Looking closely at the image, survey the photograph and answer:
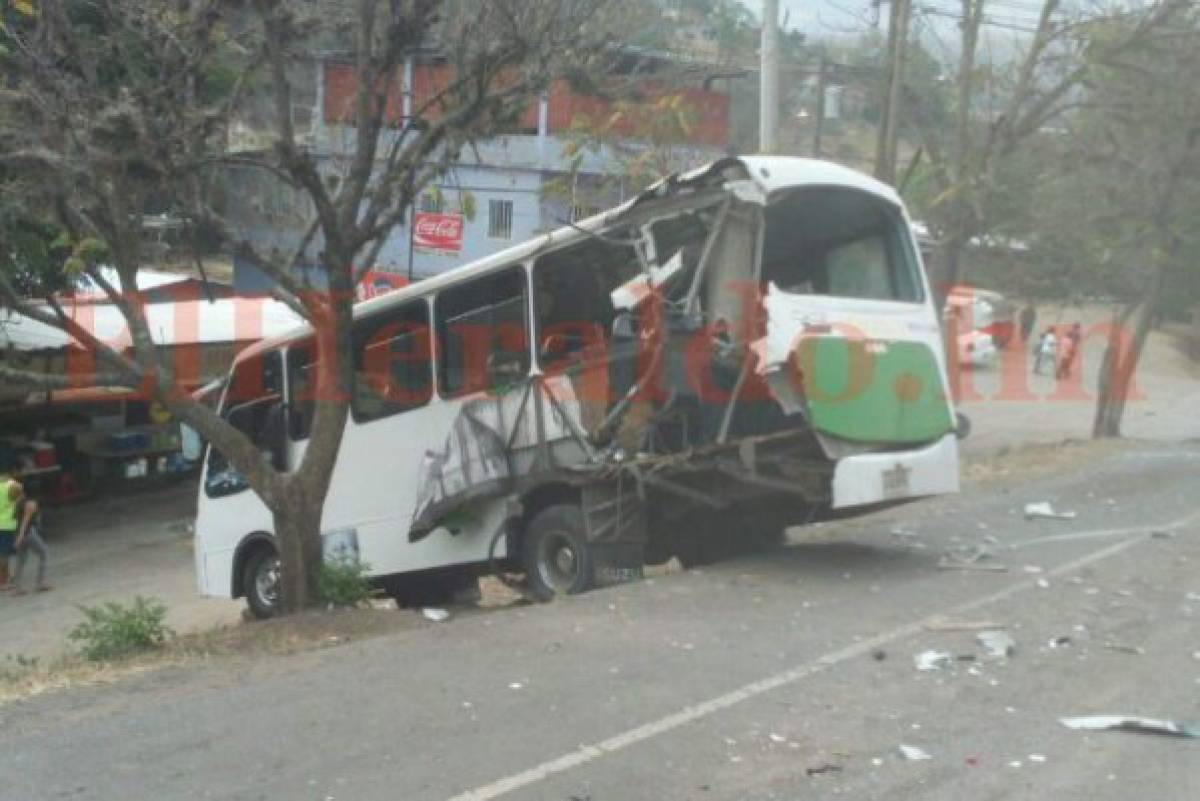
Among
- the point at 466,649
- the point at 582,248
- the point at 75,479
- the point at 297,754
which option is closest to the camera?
the point at 297,754

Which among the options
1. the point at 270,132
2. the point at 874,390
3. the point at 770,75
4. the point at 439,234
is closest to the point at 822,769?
the point at 874,390

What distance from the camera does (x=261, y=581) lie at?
13.4m

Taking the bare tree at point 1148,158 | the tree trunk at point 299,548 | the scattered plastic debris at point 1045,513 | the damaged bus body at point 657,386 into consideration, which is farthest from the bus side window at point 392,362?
the bare tree at point 1148,158

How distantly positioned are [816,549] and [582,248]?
10.5ft

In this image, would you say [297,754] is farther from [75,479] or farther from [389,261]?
[389,261]

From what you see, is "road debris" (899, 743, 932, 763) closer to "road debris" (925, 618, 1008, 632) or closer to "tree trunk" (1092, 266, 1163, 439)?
"road debris" (925, 618, 1008, 632)

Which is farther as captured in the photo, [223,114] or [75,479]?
[75,479]

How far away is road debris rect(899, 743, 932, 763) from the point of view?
5848 millimetres

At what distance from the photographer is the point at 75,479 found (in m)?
23.9

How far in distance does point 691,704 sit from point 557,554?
13.8ft

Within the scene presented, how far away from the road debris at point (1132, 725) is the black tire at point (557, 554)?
4.64 metres

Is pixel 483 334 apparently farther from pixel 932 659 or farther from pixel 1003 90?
pixel 1003 90

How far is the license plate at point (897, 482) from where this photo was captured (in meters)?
9.64

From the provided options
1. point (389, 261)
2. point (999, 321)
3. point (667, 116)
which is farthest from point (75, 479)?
point (999, 321)
